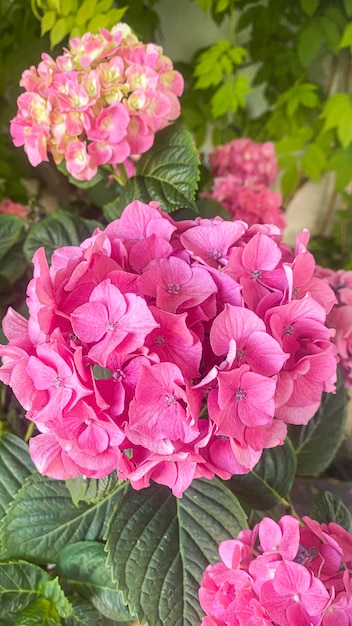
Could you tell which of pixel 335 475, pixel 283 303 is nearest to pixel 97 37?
pixel 283 303

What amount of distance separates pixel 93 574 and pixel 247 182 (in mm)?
597

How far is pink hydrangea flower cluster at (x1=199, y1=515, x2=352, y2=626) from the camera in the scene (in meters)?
0.37

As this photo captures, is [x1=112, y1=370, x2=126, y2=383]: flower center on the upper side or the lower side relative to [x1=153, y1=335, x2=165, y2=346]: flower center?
lower

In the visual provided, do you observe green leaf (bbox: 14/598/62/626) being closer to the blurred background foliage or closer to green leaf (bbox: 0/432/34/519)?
Answer: green leaf (bbox: 0/432/34/519)

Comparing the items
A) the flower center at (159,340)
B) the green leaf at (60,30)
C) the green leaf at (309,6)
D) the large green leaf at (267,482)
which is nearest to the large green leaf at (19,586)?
the large green leaf at (267,482)

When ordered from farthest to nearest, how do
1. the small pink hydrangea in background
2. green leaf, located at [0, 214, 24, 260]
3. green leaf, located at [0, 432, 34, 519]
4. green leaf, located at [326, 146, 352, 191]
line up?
green leaf, located at [326, 146, 352, 191]
the small pink hydrangea in background
green leaf, located at [0, 214, 24, 260]
green leaf, located at [0, 432, 34, 519]

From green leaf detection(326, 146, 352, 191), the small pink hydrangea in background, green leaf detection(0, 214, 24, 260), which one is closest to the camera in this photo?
green leaf detection(0, 214, 24, 260)

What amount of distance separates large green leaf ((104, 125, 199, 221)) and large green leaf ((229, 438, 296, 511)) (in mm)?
282

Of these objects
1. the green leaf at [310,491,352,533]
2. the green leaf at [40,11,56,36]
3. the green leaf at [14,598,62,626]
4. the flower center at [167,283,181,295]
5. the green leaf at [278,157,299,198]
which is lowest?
the green leaf at [14,598,62,626]

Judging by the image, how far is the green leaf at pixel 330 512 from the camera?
517 millimetres

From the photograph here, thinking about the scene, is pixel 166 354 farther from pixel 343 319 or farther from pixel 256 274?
pixel 343 319

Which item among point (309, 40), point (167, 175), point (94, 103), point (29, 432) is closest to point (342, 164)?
point (309, 40)

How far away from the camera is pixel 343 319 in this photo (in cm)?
55

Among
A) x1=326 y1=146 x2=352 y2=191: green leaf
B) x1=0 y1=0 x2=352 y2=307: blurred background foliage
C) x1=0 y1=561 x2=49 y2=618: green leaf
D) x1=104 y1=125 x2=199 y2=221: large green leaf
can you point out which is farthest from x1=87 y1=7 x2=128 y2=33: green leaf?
x1=0 y1=561 x2=49 y2=618: green leaf
